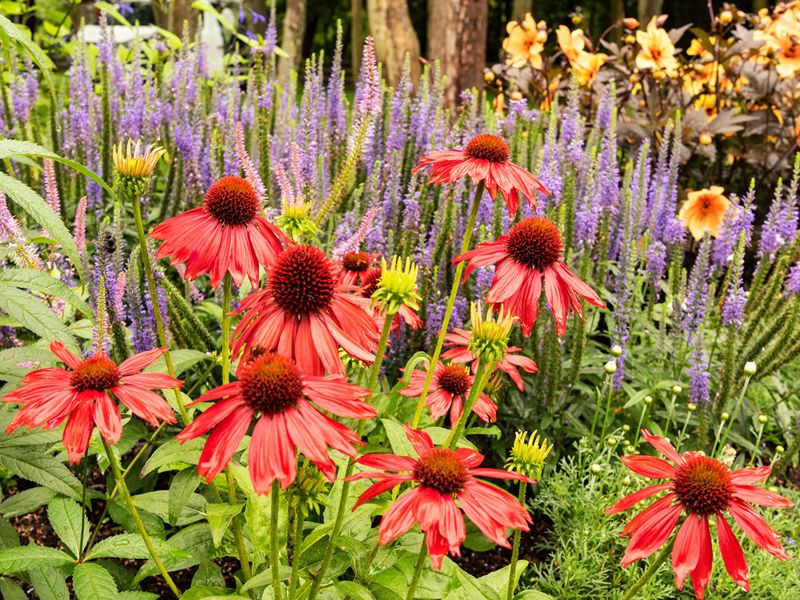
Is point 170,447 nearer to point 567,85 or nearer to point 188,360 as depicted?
point 188,360

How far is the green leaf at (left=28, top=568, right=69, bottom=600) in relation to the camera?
1.56 m

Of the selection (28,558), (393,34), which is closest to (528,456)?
(28,558)

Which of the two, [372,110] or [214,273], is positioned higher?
[372,110]

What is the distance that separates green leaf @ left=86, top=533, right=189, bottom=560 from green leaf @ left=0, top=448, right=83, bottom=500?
0.52 ft

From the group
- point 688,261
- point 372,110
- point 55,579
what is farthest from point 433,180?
point 688,261

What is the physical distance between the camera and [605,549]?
2.22m

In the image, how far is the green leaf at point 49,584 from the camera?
5.11 feet

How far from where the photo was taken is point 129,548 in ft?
4.86

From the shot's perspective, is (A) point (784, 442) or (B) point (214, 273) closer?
(B) point (214, 273)

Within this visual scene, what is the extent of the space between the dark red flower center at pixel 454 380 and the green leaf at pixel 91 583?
0.76m

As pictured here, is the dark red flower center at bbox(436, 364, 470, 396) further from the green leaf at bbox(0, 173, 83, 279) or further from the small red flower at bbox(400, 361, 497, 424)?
the green leaf at bbox(0, 173, 83, 279)

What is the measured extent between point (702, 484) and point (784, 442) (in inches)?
84.2

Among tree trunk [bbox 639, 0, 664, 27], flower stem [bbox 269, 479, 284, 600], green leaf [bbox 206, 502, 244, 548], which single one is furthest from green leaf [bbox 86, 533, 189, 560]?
tree trunk [bbox 639, 0, 664, 27]

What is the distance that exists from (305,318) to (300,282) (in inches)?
2.2
